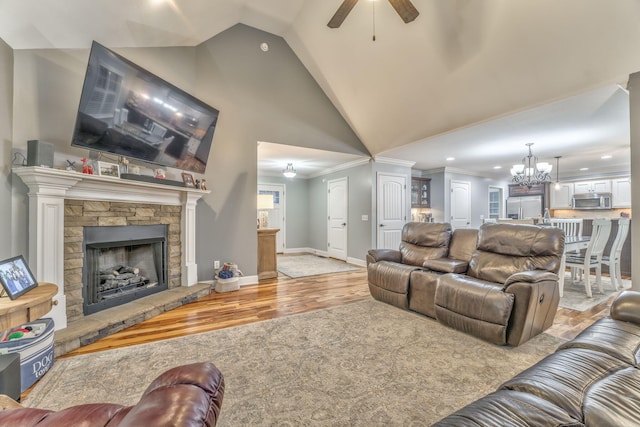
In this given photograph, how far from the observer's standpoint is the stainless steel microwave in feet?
22.8

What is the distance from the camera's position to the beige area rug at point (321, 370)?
154cm

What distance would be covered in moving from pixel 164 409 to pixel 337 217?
20.3 ft

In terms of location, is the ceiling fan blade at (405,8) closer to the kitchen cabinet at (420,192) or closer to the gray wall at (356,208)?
the gray wall at (356,208)

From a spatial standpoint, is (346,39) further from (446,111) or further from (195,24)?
(195,24)

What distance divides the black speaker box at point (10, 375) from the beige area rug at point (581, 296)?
4.96 m

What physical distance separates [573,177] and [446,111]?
274 inches

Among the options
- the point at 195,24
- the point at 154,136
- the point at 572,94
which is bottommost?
the point at 154,136

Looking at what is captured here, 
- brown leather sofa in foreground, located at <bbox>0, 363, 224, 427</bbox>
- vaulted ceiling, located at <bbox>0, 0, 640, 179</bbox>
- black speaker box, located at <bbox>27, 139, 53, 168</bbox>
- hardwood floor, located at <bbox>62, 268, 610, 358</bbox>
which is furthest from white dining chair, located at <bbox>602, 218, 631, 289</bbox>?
black speaker box, located at <bbox>27, 139, 53, 168</bbox>

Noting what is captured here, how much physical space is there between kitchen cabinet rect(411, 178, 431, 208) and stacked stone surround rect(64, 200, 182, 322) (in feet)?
19.3

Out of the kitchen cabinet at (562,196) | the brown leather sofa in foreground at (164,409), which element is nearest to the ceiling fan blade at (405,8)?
the brown leather sofa in foreground at (164,409)

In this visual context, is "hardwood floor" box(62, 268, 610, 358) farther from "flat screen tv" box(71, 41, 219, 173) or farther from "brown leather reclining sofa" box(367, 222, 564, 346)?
"flat screen tv" box(71, 41, 219, 173)

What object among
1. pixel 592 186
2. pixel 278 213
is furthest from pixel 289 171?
pixel 592 186

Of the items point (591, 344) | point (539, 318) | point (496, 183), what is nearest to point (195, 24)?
point (591, 344)

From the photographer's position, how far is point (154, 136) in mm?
3070
